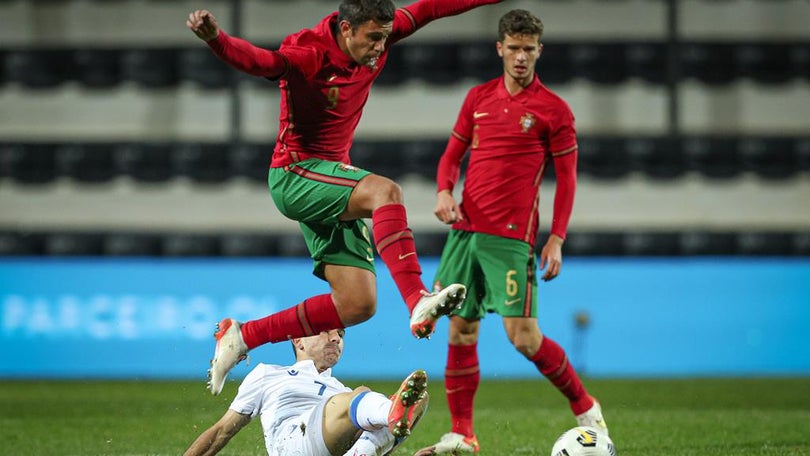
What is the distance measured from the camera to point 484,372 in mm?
9633

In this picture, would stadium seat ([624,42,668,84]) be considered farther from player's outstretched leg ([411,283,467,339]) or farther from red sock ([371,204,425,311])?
player's outstretched leg ([411,283,467,339])

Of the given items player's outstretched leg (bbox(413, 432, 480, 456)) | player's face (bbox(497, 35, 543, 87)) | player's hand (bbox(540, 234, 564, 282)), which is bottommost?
player's outstretched leg (bbox(413, 432, 480, 456))

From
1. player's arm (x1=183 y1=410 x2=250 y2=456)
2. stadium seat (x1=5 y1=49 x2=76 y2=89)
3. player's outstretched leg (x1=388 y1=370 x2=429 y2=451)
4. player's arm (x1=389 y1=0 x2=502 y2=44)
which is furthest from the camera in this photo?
stadium seat (x1=5 y1=49 x2=76 y2=89)

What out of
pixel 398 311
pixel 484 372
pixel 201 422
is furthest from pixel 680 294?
pixel 201 422

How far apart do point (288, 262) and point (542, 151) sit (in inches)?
182

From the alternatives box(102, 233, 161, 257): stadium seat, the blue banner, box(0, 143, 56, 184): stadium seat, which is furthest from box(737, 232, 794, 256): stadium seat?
box(0, 143, 56, 184): stadium seat

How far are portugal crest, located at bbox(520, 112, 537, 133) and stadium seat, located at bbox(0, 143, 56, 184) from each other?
794 cm

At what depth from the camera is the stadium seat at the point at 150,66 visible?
1248cm

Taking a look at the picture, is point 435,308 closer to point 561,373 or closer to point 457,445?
point 457,445

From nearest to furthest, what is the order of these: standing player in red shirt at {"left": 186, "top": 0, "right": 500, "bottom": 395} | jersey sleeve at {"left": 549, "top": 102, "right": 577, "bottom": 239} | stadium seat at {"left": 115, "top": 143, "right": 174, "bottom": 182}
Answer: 1. standing player in red shirt at {"left": 186, "top": 0, "right": 500, "bottom": 395}
2. jersey sleeve at {"left": 549, "top": 102, "right": 577, "bottom": 239}
3. stadium seat at {"left": 115, "top": 143, "right": 174, "bottom": 182}

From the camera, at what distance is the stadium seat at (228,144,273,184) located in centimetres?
1177

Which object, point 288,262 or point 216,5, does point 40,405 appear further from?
point 216,5

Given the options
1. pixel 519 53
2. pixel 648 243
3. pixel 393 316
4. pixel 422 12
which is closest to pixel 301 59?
pixel 422 12

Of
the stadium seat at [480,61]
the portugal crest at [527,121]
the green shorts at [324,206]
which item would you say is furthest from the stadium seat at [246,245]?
the green shorts at [324,206]
